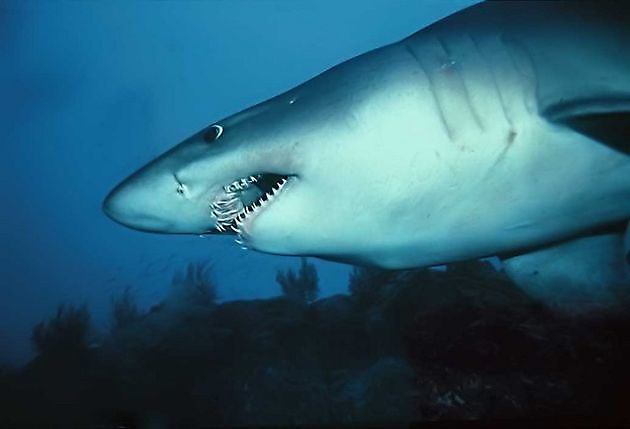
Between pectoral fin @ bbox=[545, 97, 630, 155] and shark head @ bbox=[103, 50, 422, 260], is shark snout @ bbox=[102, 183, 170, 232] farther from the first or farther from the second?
pectoral fin @ bbox=[545, 97, 630, 155]

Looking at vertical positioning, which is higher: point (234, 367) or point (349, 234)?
point (349, 234)

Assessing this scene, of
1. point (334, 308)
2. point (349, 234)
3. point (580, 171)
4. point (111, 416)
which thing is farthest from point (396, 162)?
point (334, 308)

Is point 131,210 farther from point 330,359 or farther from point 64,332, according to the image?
point 64,332

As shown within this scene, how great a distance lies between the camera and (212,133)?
2193 mm

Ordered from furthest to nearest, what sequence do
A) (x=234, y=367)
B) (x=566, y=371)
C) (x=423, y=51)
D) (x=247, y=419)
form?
(x=234, y=367)
(x=247, y=419)
(x=566, y=371)
(x=423, y=51)

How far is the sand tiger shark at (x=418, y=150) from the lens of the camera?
2059 millimetres

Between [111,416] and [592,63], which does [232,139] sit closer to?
[592,63]

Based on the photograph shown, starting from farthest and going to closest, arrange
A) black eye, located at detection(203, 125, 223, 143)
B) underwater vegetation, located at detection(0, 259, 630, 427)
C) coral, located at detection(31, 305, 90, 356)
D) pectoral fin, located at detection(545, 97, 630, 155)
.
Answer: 1. coral, located at detection(31, 305, 90, 356)
2. underwater vegetation, located at detection(0, 259, 630, 427)
3. black eye, located at detection(203, 125, 223, 143)
4. pectoral fin, located at detection(545, 97, 630, 155)

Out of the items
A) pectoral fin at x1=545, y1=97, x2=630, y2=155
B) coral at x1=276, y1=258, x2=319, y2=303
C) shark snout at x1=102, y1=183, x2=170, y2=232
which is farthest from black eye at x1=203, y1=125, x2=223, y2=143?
coral at x1=276, y1=258, x2=319, y2=303

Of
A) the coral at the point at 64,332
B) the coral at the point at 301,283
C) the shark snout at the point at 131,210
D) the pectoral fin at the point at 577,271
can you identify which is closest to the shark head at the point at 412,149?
the shark snout at the point at 131,210

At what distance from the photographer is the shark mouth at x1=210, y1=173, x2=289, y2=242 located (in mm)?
2072

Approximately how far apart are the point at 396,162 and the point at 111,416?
3.40 metres

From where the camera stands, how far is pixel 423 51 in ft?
7.30

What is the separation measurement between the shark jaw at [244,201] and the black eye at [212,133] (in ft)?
0.76
